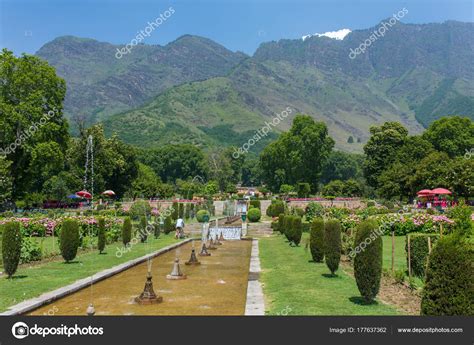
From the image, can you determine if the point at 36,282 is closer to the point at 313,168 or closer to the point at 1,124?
the point at 1,124

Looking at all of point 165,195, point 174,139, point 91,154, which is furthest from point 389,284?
point 174,139

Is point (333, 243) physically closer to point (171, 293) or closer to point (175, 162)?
point (171, 293)

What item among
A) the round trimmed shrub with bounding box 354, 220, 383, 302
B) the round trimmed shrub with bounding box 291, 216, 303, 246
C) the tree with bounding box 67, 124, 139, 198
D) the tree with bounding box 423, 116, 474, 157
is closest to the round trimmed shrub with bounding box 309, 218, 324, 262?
the round trimmed shrub with bounding box 354, 220, 383, 302

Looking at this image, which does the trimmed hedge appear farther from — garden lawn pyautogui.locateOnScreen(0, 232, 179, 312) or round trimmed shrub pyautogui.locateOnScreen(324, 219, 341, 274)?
garden lawn pyautogui.locateOnScreen(0, 232, 179, 312)

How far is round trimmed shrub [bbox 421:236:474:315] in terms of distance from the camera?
20.4ft

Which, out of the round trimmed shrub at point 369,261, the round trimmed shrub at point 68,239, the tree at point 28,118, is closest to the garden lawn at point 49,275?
the round trimmed shrub at point 68,239

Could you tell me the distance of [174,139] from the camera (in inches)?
6732

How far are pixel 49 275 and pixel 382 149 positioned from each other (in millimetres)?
57335

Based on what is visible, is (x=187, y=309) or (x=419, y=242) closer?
(x=187, y=309)

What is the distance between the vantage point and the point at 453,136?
6231cm

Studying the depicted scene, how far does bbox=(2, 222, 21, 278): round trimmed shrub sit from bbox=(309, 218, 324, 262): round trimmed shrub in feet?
28.8

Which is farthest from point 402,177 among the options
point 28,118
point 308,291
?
point 308,291

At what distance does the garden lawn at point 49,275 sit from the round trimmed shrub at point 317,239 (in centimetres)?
671
